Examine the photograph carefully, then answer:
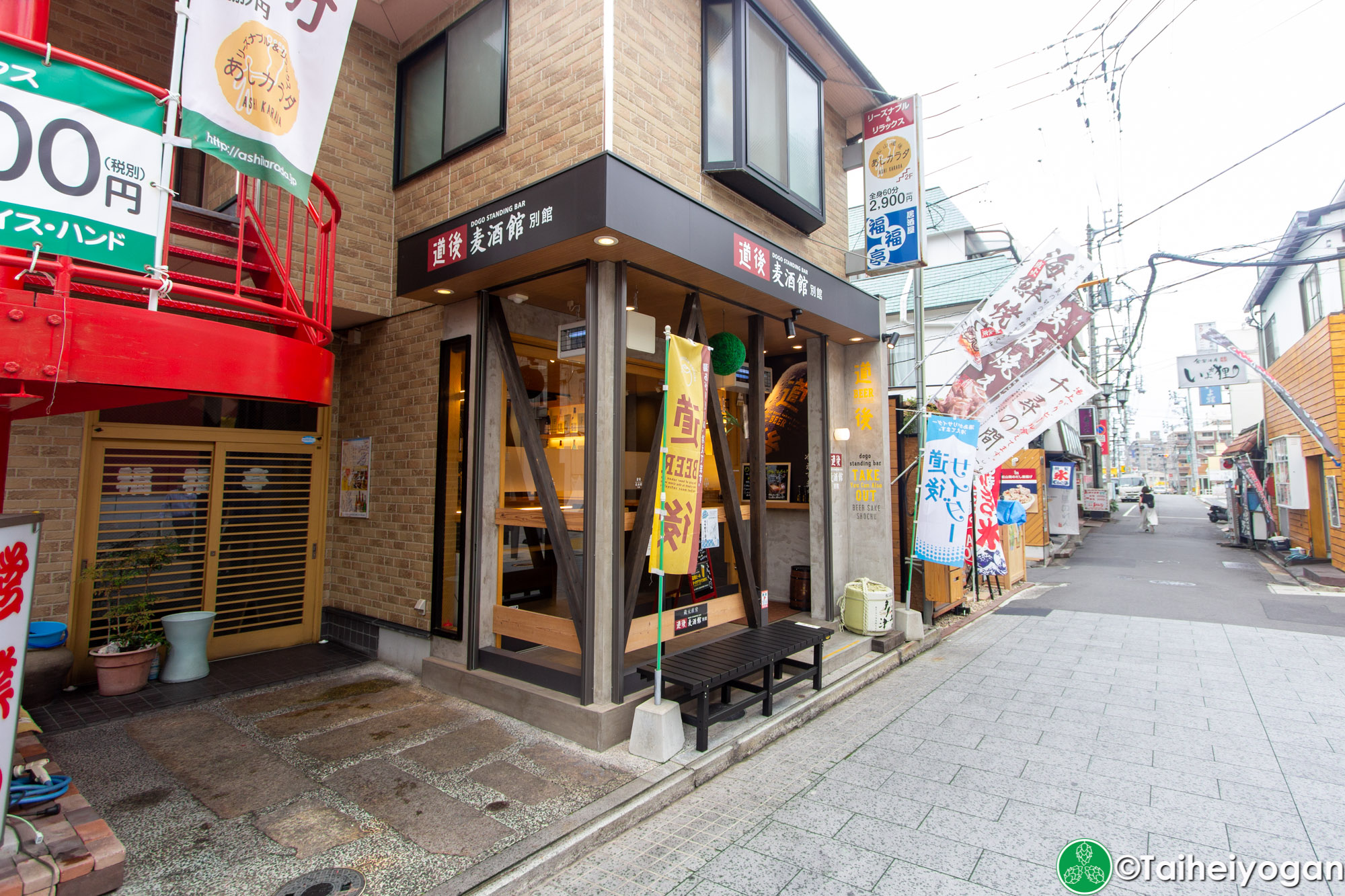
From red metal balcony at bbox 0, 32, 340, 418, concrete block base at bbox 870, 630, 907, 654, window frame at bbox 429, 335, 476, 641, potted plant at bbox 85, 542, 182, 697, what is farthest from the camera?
concrete block base at bbox 870, 630, 907, 654

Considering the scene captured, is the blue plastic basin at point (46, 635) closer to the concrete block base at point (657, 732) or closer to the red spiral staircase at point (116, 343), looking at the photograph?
the red spiral staircase at point (116, 343)

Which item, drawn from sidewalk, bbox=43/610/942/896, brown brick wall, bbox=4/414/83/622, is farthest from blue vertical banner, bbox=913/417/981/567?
brown brick wall, bbox=4/414/83/622

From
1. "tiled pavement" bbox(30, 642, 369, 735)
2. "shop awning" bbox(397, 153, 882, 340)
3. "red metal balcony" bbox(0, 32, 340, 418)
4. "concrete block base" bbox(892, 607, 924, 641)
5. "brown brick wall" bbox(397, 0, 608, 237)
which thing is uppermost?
"brown brick wall" bbox(397, 0, 608, 237)

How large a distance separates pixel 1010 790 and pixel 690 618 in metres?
2.63

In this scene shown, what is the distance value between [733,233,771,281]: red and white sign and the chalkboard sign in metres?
3.06

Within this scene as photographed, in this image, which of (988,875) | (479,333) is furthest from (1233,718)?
(479,333)

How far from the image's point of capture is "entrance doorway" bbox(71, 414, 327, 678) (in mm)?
5793

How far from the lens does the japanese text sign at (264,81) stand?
3025mm

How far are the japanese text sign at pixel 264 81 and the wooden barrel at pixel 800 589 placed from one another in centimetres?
666

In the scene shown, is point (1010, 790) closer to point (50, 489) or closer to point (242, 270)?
point (242, 270)

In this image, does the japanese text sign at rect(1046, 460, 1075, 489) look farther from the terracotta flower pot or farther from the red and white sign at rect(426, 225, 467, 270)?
the terracotta flower pot

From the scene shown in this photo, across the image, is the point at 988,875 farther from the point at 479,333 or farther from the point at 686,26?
the point at 686,26

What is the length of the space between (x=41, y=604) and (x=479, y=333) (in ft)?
14.8
